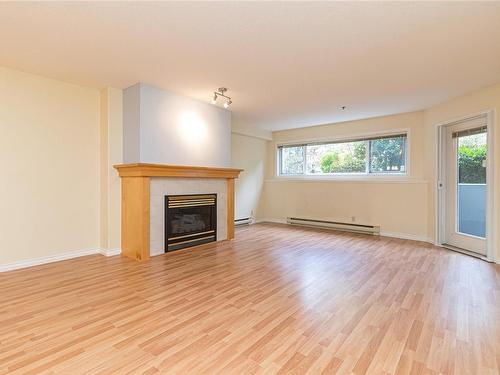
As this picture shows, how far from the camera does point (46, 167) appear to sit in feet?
11.2

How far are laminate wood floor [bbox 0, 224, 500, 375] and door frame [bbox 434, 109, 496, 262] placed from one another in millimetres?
471

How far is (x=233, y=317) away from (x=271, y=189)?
5.01 m

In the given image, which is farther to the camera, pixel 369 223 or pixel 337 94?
pixel 369 223

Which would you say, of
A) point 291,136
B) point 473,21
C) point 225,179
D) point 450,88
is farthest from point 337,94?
point 291,136

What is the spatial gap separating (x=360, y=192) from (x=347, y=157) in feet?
2.65

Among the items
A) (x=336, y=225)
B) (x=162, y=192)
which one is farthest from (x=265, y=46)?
(x=336, y=225)

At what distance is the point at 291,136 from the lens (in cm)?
671

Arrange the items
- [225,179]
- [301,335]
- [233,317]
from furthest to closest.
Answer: [225,179] → [233,317] → [301,335]

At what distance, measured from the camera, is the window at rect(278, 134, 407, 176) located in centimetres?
529

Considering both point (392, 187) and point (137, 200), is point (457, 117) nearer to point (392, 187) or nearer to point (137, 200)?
point (392, 187)

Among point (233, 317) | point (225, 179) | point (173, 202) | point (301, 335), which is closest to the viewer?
point (301, 335)

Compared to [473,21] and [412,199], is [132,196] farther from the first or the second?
[412,199]

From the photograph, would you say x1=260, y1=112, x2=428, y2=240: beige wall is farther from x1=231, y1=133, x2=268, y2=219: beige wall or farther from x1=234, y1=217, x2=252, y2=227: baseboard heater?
x1=234, y1=217, x2=252, y2=227: baseboard heater

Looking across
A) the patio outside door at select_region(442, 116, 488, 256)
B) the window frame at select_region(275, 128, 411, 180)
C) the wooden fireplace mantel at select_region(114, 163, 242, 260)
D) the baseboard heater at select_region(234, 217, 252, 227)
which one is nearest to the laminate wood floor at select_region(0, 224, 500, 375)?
the wooden fireplace mantel at select_region(114, 163, 242, 260)
